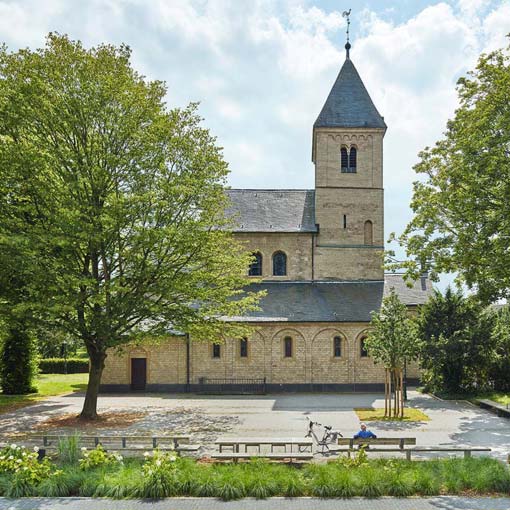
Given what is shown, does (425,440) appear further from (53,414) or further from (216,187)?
(53,414)

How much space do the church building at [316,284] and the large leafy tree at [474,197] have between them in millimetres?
11341

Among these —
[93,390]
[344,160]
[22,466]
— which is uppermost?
[344,160]

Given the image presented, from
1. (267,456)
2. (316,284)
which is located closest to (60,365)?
(316,284)

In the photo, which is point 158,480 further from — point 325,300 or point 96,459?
point 325,300

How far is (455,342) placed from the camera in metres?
28.6

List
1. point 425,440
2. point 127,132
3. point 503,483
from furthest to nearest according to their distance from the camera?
1. point 127,132
2. point 425,440
3. point 503,483

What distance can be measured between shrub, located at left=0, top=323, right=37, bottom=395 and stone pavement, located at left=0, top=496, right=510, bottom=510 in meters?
23.6

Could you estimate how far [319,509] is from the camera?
1091cm

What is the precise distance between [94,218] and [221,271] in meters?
6.61

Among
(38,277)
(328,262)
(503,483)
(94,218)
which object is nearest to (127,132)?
(94,218)

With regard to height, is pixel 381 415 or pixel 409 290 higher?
pixel 409 290

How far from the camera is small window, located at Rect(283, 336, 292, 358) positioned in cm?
3397

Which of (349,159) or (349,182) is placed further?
Result: (349,159)

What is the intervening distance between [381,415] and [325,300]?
11840 millimetres
